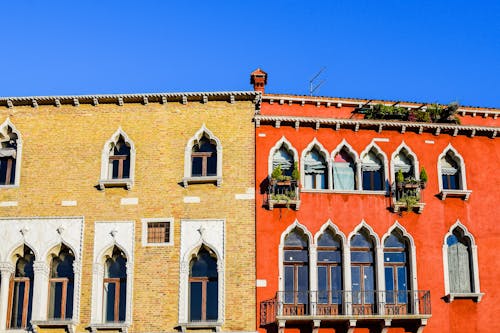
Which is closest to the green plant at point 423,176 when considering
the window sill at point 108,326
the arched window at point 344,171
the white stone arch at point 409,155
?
the white stone arch at point 409,155

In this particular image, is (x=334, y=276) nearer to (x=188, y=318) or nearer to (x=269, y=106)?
(x=188, y=318)

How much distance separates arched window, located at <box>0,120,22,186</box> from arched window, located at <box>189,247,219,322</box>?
20.0 feet

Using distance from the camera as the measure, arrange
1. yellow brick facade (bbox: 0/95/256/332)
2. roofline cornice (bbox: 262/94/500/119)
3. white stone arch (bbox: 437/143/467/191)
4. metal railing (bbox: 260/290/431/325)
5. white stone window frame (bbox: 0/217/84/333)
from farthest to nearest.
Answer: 1. roofline cornice (bbox: 262/94/500/119)
2. white stone arch (bbox: 437/143/467/191)
3. white stone window frame (bbox: 0/217/84/333)
4. yellow brick facade (bbox: 0/95/256/332)
5. metal railing (bbox: 260/290/431/325)

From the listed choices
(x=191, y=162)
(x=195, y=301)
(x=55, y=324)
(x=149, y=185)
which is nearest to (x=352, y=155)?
(x=191, y=162)

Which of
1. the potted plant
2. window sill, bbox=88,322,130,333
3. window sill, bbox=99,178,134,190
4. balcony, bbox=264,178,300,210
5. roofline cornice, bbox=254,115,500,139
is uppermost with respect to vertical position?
roofline cornice, bbox=254,115,500,139

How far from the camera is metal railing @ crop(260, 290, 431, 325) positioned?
21.7 metres

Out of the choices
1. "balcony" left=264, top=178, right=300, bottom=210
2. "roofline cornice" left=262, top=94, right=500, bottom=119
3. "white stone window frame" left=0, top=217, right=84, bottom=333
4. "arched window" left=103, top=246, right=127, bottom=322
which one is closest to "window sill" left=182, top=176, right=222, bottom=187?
"balcony" left=264, top=178, right=300, bottom=210

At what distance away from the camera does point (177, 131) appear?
922 inches

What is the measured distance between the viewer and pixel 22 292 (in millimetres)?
22438

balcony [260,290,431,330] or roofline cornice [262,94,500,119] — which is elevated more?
roofline cornice [262,94,500,119]

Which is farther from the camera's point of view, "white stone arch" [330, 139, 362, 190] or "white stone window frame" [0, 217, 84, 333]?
"white stone arch" [330, 139, 362, 190]

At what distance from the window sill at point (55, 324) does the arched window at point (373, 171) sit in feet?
30.9

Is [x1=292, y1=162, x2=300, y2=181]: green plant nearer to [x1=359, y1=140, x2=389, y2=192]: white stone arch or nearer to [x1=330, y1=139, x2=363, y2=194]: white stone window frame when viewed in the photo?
[x1=330, y1=139, x2=363, y2=194]: white stone window frame

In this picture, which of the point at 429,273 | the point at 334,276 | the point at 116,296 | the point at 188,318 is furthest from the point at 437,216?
the point at 116,296
